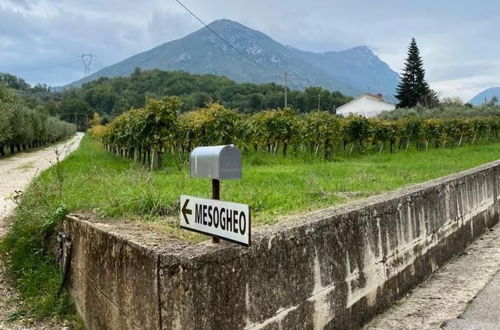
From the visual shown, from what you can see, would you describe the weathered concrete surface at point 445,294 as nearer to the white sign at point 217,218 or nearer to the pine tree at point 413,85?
the white sign at point 217,218

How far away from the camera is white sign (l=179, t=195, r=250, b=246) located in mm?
2611

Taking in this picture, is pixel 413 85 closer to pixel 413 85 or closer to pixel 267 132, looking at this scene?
pixel 413 85

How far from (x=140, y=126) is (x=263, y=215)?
11210 mm

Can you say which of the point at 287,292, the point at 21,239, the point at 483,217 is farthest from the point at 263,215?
the point at 483,217

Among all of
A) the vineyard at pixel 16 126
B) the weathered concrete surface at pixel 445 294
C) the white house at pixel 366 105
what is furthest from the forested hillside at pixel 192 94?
the weathered concrete surface at pixel 445 294

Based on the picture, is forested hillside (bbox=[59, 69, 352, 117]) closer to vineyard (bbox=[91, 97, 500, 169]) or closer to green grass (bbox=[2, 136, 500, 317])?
vineyard (bbox=[91, 97, 500, 169])

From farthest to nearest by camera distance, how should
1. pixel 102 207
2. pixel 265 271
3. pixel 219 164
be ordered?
pixel 102 207
pixel 265 271
pixel 219 164

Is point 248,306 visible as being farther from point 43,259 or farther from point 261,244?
point 43,259

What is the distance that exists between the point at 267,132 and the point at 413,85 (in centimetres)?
5308

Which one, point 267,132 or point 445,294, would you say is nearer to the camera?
point 445,294

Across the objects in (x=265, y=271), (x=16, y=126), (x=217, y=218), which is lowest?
(x=265, y=271)

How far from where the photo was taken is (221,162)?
273 centimetres

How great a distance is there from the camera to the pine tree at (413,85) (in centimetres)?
6744

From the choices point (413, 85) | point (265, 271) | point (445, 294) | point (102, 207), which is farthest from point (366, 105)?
point (265, 271)
